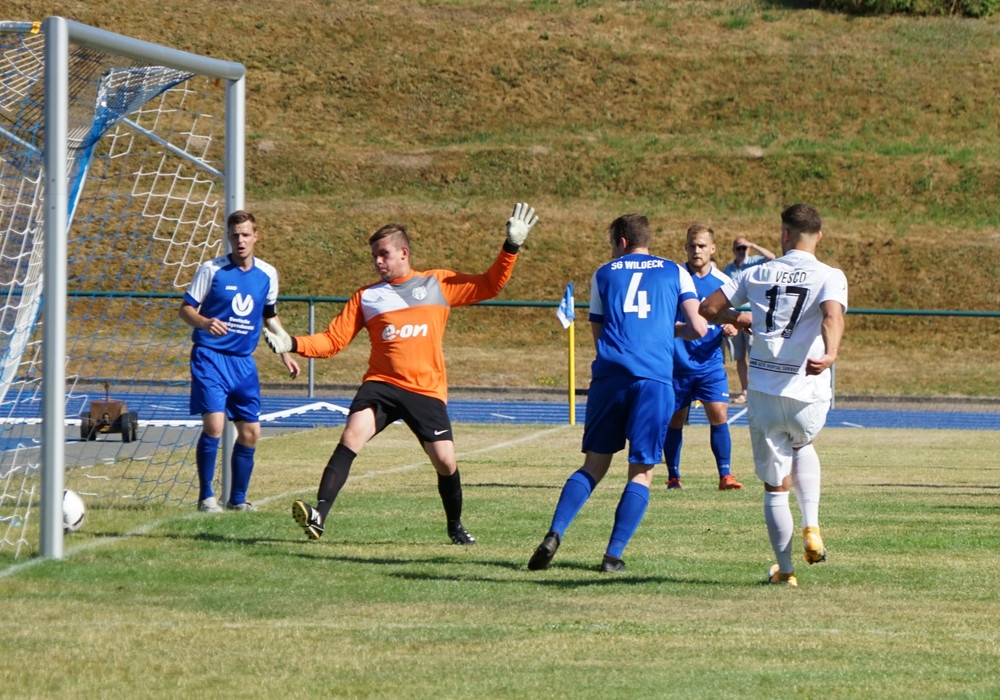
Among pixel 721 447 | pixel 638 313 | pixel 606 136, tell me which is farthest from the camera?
pixel 606 136

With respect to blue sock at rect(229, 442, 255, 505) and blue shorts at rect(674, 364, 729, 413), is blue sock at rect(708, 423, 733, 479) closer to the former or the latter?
blue shorts at rect(674, 364, 729, 413)

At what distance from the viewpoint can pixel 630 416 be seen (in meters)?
7.32

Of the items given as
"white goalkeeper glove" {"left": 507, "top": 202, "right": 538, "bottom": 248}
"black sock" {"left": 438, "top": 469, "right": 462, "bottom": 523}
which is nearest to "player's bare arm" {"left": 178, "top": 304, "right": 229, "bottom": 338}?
"black sock" {"left": 438, "top": 469, "right": 462, "bottom": 523}

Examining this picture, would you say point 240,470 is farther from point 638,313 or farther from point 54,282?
point 638,313

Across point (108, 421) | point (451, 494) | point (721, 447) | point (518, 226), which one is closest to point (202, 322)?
point (451, 494)

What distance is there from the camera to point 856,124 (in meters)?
52.1

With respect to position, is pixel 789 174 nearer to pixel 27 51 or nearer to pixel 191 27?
pixel 191 27

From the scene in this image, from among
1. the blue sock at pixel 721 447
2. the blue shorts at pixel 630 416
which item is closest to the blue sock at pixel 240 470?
the blue shorts at pixel 630 416

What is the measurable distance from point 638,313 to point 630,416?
0.56m

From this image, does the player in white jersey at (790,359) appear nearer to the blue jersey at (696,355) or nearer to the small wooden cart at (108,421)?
the blue jersey at (696,355)

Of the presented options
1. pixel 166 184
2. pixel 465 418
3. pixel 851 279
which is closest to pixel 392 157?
pixel 166 184

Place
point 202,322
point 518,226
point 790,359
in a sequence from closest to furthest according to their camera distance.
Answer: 1. point 790,359
2. point 518,226
3. point 202,322

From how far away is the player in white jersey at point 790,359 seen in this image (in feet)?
22.2

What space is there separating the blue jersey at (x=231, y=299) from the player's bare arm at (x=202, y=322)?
0.49 feet
